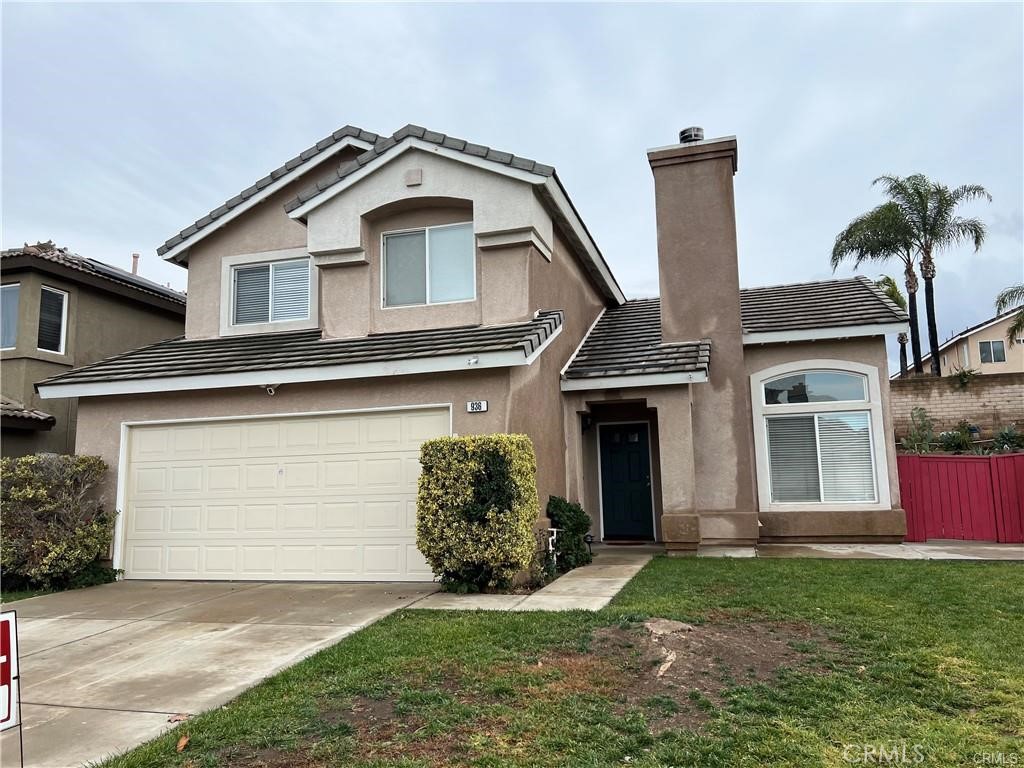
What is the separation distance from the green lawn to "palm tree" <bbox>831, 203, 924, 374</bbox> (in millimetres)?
23351

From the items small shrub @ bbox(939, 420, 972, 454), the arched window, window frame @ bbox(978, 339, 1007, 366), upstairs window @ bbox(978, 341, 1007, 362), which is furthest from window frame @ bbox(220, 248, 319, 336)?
upstairs window @ bbox(978, 341, 1007, 362)

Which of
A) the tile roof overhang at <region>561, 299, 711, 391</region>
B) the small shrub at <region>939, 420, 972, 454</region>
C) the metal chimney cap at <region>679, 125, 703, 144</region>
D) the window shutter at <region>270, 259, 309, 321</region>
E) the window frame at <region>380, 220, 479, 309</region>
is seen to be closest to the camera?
the window frame at <region>380, 220, 479, 309</region>

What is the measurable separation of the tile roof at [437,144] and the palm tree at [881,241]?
71.1 feet

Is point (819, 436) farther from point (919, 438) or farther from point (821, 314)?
point (919, 438)

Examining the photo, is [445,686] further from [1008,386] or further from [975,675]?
[1008,386]

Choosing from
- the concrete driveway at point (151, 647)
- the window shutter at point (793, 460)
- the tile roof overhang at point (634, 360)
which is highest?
the tile roof overhang at point (634, 360)

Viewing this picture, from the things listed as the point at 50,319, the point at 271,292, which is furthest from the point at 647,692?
the point at 50,319

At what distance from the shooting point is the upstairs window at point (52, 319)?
A: 45.2 feet

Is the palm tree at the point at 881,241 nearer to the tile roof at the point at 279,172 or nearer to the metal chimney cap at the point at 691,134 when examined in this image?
the metal chimney cap at the point at 691,134

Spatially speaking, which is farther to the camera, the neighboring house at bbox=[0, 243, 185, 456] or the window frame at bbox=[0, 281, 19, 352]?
the window frame at bbox=[0, 281, 19, 352]

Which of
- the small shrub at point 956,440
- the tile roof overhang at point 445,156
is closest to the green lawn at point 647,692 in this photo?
the tile roof overhang at point 445,156

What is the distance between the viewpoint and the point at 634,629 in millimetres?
5949

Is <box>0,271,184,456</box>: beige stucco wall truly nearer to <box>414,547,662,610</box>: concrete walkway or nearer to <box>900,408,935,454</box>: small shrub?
<box>414,547,662,610</box>: concrete walkway

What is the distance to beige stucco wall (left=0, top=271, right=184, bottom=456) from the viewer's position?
1340cm
